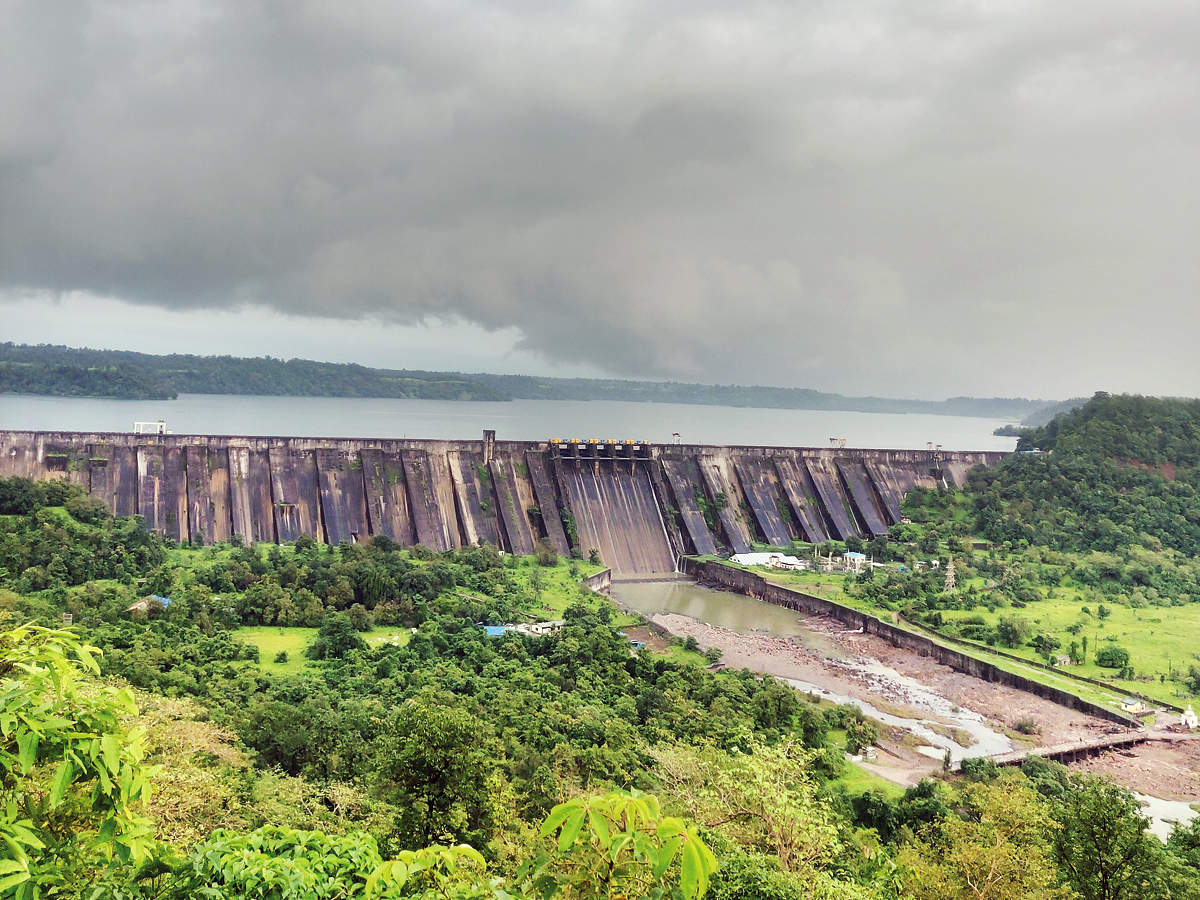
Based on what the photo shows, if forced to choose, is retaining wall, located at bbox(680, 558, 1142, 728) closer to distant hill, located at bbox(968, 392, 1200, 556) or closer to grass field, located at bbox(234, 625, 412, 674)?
distant hill, located at bbox(968, 392, 1200, 556)

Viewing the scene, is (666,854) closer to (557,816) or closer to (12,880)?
(557,816)

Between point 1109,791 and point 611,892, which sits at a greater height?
point 611,892

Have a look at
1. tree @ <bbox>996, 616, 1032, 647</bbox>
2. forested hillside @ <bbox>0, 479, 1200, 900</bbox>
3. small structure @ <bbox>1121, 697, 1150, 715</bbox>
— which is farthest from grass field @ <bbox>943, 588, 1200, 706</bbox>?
forested hillside @ <bbox>0, 479, 1200, 900</bbox>

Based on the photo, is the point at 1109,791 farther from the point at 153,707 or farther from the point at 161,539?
the point at 161,539

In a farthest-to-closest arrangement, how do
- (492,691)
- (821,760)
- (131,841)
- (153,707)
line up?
(492,691) < (821,760) < (153,707) < (131,841)

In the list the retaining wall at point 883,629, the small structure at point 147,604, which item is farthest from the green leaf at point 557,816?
the retaining wall at point 883,629

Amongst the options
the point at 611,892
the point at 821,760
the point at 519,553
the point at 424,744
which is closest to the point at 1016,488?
the point at 519,553
